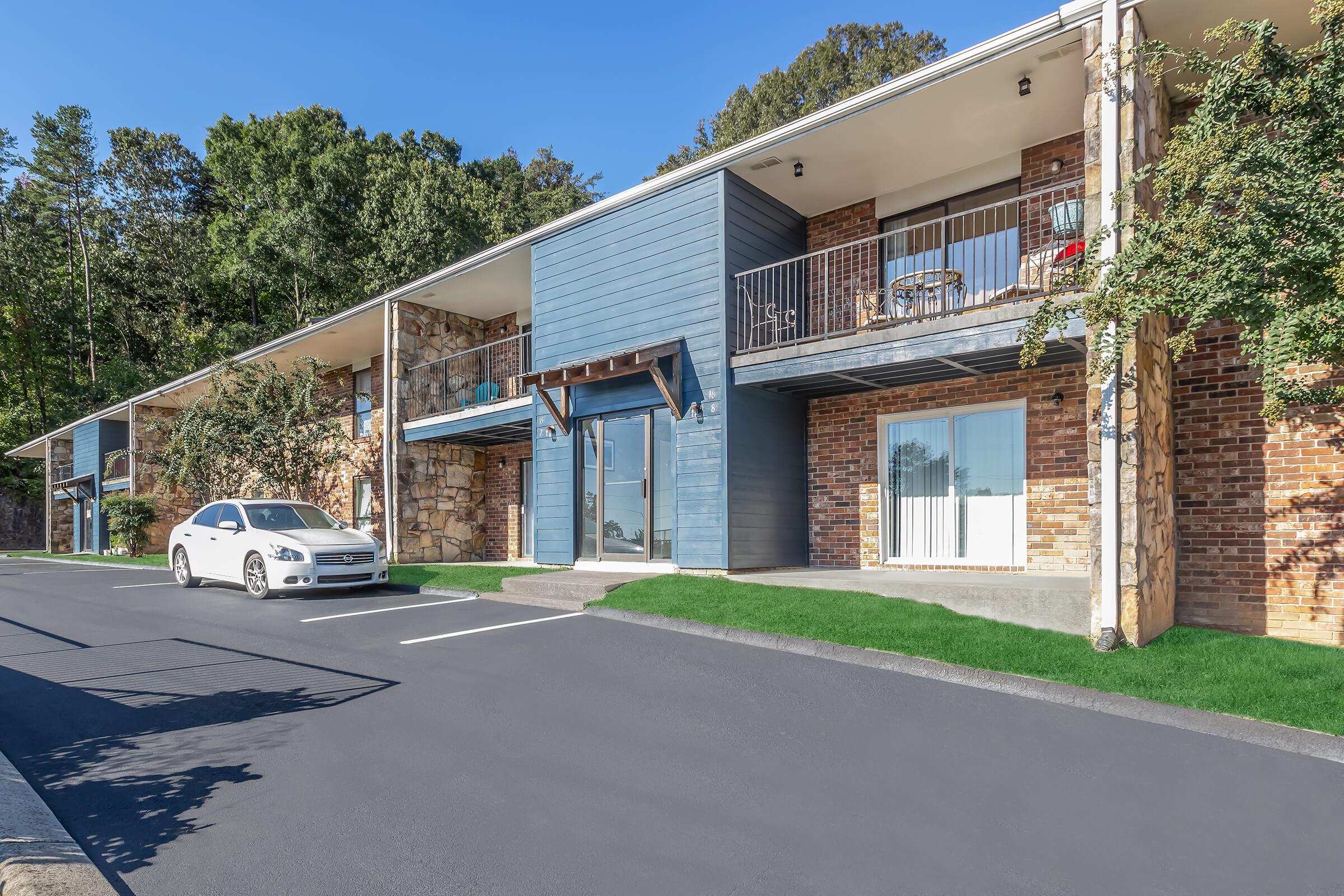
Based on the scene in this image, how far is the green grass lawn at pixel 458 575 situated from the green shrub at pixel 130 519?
1286 cm

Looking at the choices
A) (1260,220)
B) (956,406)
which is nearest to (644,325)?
(956,406)

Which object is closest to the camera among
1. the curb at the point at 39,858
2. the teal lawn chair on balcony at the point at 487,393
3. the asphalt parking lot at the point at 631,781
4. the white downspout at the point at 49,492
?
the curb at the point at 39,858

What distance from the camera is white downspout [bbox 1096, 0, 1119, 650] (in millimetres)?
6035

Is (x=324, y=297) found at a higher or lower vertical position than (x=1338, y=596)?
higher

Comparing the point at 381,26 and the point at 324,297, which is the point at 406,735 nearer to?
the point at 381,26

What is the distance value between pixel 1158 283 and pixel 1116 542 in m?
2.09

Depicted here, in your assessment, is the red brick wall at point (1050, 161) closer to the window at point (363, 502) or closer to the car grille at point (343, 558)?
the car grille at point (343, 558)

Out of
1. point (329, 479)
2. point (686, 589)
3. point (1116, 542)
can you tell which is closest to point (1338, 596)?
point (1116, 542)

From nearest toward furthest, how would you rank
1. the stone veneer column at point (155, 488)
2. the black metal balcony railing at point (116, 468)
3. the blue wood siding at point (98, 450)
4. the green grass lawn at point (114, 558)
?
1. the green grass lawn at point (114, 558)
2. the stone veneer column at point (155, 488)
3. the black metal balcony railing at point (116, 468)
4. the blue wood siding at point (98, 450)

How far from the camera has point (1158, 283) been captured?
536 centimetres

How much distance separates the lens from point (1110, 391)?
6211mm

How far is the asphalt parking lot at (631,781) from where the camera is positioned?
114 inches

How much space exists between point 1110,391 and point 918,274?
293 cm

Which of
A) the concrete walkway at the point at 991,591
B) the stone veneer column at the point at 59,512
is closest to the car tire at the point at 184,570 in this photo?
the concrete walkway at the point at 991,591
